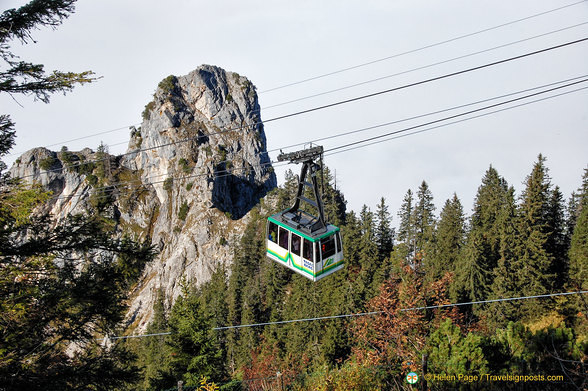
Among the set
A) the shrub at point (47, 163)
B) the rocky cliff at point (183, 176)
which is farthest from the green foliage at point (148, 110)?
the shrub at point (47, 163)

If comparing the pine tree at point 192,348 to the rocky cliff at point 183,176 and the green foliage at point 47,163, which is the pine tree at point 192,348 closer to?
the rocky cliff at point 183,176

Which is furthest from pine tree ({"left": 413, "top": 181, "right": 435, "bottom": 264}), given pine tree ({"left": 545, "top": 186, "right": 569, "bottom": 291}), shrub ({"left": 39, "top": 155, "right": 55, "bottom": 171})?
shrub ({"left": 39, "top": 155, "right": 55, "bottom": 171})

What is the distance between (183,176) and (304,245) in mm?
81860

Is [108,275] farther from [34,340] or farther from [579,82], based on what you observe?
[579,82]

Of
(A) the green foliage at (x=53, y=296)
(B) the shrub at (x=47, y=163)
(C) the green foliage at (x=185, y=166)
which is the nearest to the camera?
(A) the green foliage at (x=53, y=296)

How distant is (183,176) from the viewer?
305 feet

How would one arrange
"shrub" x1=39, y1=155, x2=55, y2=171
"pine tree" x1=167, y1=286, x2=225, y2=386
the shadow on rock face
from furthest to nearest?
"shrub" x1=39, y1=155, x2=55, y2=171 < the shadow on rock face < "pine tree" x1=167, y1=286, x2=225, y2=386

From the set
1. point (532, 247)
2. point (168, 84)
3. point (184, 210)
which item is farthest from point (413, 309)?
point (168, 84)

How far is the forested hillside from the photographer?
14.6 m

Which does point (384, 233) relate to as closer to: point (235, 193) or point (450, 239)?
point (450, 239)

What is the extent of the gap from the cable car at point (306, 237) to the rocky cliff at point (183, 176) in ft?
227

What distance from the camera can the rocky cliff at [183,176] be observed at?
92.9 m

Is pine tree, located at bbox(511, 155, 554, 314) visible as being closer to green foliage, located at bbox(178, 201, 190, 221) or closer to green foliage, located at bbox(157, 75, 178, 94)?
green foliage, located at bbox(178, 201, 190, 221)

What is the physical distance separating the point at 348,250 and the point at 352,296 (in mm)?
13737
